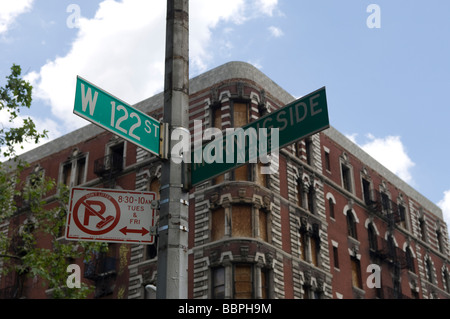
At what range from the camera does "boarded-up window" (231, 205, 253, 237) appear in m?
33.6

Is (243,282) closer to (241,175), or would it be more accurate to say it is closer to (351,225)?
(241,175)

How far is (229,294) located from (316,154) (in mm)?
13525

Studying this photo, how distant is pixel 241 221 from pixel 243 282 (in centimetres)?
318

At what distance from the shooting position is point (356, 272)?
41.8 meters

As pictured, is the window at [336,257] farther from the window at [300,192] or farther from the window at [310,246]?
the window at [300,192]

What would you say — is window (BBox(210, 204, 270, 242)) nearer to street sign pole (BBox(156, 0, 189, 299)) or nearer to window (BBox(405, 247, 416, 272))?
window (BBox(405, 247, 416, 272))

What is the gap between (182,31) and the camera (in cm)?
895

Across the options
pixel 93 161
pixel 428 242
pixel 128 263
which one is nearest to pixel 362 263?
pixel 428 242

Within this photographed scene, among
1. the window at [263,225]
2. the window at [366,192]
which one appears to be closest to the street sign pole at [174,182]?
the window at [263,225]

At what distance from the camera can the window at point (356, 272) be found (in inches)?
1629

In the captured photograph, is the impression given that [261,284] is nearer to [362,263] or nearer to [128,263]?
[128,263]

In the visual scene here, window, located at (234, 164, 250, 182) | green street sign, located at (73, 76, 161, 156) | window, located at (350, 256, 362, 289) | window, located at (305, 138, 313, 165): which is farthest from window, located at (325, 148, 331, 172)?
green street sign, located at (73, 76, 161, 156)

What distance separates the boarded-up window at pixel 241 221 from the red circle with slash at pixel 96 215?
25.6m
